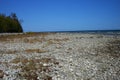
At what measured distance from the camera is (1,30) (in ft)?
195

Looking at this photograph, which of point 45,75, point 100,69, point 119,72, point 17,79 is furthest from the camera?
point 100,69

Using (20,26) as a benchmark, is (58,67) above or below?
below

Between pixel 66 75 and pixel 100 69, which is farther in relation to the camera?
pixel 100 69

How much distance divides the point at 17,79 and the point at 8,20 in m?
59.5

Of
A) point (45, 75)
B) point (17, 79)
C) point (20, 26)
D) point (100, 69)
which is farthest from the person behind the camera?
point (20, 26)

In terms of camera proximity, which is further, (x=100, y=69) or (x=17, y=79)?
(x=100, y=69)

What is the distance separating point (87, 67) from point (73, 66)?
0.88m

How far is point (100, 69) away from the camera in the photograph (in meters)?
8.57

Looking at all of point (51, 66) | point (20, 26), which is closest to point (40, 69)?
point (51, 66)

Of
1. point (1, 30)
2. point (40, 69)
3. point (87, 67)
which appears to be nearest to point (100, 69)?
point (87, 67)

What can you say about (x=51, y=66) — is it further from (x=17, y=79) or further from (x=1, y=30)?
(x=1, y=30)

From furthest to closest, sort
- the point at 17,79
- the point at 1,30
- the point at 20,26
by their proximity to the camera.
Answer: the point at 20,26
the point at 1,30
the point at 17,79

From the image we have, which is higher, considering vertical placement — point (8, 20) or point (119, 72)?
point (8, 20)

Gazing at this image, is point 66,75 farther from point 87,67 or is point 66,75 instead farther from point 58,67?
point 87,67
